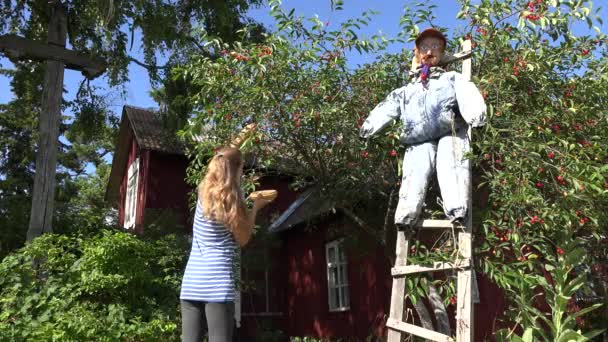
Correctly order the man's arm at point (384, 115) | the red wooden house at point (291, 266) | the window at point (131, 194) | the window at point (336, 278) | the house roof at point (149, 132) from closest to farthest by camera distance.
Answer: the man's arm at point (384, 115) → the red wooden house at point (291, 266) → the window at point (336, 278) → the house roof at point (149, 132) → the window at point (131, 194)

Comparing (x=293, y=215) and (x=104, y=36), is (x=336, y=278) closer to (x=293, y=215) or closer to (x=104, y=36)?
(x=293, y=215)

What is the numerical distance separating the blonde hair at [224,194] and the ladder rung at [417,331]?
4.62 ft

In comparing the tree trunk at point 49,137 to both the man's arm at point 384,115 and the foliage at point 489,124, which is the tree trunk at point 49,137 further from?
the man's arm at point 384,115

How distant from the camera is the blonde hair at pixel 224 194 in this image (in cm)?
274

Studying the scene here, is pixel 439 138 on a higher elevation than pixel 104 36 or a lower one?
lower

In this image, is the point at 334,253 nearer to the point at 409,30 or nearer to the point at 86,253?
the point at 86,253

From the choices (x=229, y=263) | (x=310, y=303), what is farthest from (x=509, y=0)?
(x=310, y=303)

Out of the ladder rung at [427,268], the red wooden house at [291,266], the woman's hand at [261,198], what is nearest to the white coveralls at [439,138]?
the ladder rung at [427,268]

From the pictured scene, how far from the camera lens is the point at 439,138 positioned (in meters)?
3.94

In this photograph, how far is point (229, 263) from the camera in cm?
279

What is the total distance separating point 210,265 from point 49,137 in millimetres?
9320

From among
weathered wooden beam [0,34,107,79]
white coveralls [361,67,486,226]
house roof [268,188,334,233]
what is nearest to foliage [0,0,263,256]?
weathered wooden beam [0,34,107,79]

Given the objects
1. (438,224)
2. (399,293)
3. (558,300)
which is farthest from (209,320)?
(558,300)

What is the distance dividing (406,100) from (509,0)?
174 centimetres
